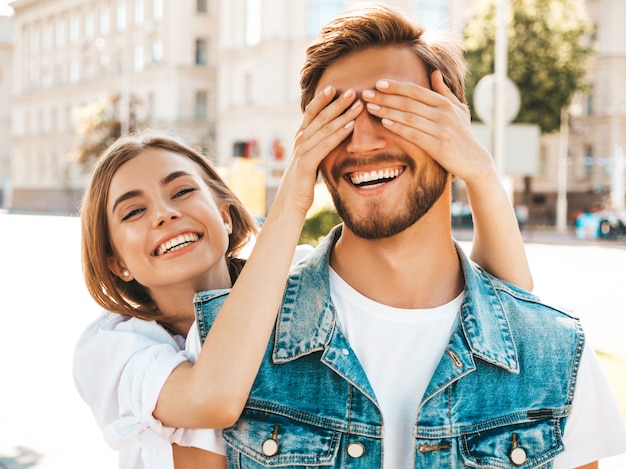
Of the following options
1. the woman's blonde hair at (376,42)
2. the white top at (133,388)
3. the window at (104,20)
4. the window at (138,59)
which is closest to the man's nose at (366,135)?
the woman's blonde hair at (376,42)

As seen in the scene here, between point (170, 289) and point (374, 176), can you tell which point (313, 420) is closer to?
point (374, 176)

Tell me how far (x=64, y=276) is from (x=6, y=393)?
10.0m

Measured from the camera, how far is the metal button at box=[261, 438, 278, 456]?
2219mm

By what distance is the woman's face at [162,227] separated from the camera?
9.41 feet

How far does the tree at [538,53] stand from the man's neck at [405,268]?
3661cm

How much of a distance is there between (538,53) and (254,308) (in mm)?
38987

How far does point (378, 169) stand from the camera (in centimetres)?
225

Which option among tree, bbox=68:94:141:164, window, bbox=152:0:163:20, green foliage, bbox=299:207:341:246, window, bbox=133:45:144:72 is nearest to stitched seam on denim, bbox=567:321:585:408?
green foliage, bbox=299:207:341:246

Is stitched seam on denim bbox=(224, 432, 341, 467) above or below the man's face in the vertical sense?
below

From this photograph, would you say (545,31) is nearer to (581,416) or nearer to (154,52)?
(154,52)

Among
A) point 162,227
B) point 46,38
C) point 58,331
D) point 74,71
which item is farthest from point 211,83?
point 162,227

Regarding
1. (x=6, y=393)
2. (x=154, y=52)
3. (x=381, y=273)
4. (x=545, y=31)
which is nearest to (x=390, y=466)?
(x=381, y=273)

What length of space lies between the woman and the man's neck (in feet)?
0.74

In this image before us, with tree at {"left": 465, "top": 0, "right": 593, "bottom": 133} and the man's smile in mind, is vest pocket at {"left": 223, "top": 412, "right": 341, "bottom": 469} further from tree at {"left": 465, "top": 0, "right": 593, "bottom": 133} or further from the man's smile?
tree at {"left": 465, "top": 0, "right": 593, "bottom": 133}
